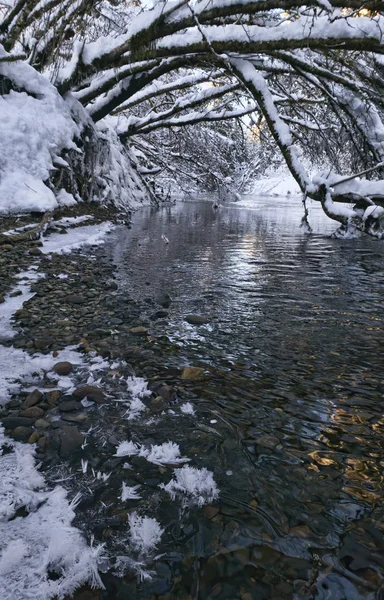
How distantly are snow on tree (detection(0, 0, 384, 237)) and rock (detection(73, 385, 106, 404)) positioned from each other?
4542mm

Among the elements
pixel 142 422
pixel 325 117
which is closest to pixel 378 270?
pixel 142 422

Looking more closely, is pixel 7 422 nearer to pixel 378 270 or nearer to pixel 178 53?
pixel 378 270

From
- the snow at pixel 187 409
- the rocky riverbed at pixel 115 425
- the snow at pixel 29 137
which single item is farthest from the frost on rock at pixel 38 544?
the snow at pixel 29 137

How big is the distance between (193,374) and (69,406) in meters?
0.74

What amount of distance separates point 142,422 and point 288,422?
0.71m

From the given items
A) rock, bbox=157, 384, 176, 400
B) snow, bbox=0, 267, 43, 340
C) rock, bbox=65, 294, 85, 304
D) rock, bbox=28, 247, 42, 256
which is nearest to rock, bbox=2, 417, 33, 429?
rock, bbox=157, 384, 176, 400

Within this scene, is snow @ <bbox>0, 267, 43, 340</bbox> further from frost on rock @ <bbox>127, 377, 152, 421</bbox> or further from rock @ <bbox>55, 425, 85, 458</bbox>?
A: rock @ <bbox>55, 425, 85, 458</bbox>

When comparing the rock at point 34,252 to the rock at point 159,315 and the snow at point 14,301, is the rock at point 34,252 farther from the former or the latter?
the rock at point 159,315

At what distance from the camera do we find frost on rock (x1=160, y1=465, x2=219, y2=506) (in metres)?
1.34

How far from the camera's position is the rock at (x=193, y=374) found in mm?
2209

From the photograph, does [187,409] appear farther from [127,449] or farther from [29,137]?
[29,137]

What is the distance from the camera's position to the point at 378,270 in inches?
219

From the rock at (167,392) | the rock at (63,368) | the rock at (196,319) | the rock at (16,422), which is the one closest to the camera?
the rock at (16,422)

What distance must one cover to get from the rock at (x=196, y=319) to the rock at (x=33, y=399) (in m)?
1.49
